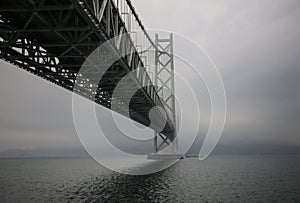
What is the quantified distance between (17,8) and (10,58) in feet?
27.3

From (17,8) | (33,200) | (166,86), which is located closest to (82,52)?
(17,8)

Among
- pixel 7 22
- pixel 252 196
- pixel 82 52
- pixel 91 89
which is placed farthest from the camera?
pixel 91 89

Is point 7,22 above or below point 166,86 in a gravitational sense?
below

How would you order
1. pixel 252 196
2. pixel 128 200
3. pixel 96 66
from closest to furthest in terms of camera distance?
pixel 96 66 < pixel 128 200 < pixel 252 196

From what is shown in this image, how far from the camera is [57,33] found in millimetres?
14836

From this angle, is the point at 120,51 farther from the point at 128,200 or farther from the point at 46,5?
the point at 128,200

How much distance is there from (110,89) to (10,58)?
1243 centimetres

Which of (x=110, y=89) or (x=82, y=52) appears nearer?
(x=82, y=52)

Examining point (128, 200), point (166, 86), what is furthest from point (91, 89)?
point (166, 86)

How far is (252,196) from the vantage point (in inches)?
1128

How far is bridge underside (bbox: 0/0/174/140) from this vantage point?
42.0ft

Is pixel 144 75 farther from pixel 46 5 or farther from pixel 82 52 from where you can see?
pixel 46 5

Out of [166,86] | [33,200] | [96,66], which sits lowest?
[33,200]

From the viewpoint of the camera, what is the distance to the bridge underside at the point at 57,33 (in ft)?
42.0
